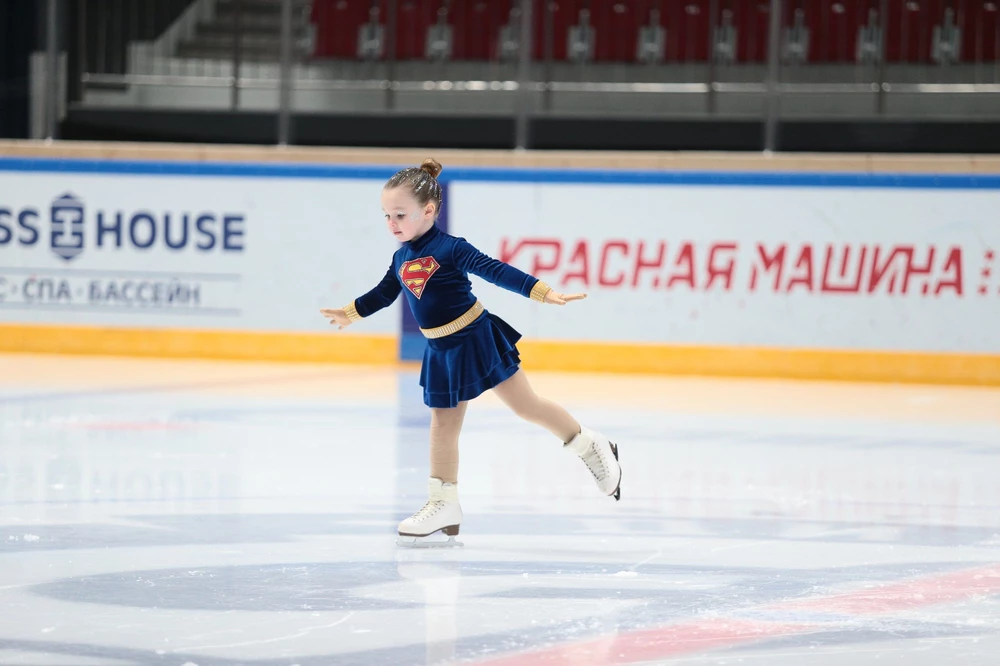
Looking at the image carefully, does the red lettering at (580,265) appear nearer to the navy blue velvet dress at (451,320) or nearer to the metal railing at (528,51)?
the metal railing at (528,51)

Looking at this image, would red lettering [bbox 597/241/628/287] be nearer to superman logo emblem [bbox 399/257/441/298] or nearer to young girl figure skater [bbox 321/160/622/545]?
young girl figure skater [bbox 321/160/622/545]

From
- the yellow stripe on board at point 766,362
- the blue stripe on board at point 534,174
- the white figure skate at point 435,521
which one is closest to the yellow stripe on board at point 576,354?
the yellow stripe on board at point 766,362

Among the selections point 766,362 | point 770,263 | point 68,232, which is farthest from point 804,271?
point 68,232

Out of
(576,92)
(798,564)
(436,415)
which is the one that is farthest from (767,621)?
(576,92)

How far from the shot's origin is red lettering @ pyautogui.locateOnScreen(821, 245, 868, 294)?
10.1 metres

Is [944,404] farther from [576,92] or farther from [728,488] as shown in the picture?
[576,92]

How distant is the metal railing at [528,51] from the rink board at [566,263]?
583mm

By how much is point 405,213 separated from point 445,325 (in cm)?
37

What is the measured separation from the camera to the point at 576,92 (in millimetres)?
11867

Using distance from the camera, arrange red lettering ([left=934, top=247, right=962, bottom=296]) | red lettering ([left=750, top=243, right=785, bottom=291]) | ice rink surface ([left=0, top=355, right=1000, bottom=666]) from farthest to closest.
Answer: red lettering ([left=750, top=243, right=785, bottom=291]), red lettering ([left=934, top=247, right=962, bottom=296]), ice rink surface ([left=0, top=355, right=1000, bottom=666])

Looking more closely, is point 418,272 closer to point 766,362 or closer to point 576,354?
point 576,354

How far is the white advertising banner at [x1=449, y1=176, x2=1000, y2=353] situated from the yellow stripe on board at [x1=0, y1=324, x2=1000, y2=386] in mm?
88

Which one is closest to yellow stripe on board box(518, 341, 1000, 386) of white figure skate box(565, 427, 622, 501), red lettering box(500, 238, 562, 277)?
red lettering box(500, 238, 562, 277)

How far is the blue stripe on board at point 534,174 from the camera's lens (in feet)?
33.0
